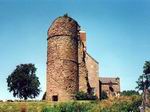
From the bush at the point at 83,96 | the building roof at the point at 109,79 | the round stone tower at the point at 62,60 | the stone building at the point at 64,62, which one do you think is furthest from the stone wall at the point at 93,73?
the building roof at the point at 109,79

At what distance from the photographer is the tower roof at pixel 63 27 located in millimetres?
52594

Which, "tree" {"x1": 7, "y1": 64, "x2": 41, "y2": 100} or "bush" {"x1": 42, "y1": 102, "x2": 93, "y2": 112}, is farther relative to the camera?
"tree" {"x1": 7, "y1": 64, "x2": 41, "y2": 100}

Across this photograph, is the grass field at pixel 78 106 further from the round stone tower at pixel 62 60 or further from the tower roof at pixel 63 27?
the tower roof at pixel 63 27

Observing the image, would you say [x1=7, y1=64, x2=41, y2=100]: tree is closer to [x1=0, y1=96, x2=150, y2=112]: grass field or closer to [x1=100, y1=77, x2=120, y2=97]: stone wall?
[x1=100, y1=77, x2=120, y2=97]: stone wall

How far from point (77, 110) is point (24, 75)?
2278cm

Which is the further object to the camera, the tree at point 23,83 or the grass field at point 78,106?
the tree at point 23,83

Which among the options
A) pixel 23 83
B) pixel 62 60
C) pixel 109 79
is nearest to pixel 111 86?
pixel 109 79

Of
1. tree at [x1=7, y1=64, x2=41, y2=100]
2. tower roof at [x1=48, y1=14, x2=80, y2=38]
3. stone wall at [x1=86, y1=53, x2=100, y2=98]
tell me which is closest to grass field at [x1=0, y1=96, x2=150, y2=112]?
tower roof at [x1=48, y1=14, x2=80, y2=38]

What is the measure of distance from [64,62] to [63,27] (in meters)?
4.87

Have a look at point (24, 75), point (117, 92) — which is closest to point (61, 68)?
point (24, 75)

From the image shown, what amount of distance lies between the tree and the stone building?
1167 cm

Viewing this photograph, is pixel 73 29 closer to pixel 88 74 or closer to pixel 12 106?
pixel 88 74

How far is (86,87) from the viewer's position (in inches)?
2128

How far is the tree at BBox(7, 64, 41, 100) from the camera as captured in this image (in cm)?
6284
